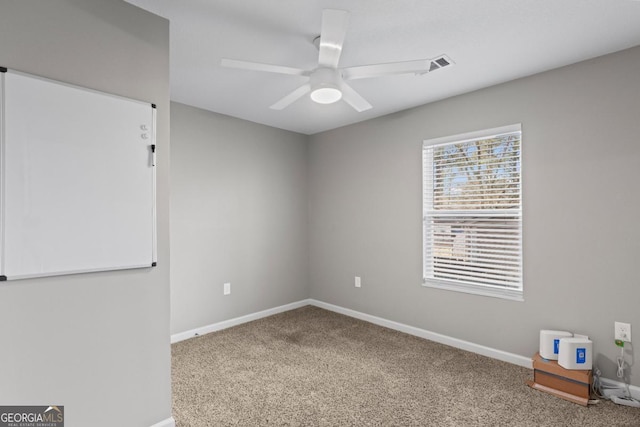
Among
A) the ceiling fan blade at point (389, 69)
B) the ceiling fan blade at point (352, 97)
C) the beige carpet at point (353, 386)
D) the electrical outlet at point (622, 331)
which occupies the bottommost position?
the beige carpet at point (353, 386)

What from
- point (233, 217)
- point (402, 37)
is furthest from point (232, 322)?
point (402, 37)

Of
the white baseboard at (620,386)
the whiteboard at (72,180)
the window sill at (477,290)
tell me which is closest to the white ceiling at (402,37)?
the whiteboard at (72,180)

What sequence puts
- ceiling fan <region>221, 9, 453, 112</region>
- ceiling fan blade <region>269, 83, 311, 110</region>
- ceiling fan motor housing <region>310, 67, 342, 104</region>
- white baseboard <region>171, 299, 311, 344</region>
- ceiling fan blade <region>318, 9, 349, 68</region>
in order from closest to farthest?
ceiling fan blade <region>318, 9, 349, 68</region> → ceiling fan <region>221, 9, 453, 112</region> → ceiling fan motor housing <region>310, 67, 342, 104</region> → ceiling fan blade <region>269, 83, 311, 110</region> → white baseboard <region>171, 299, 311, 344</region>

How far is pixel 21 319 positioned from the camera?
1.48 meters

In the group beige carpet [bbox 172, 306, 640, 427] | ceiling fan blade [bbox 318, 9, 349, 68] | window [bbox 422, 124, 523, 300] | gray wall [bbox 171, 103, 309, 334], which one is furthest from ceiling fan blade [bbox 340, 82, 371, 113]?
beige carpet [bbox 172, 306, 640, 427]

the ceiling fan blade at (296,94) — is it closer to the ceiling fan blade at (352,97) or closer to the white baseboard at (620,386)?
the ceiling fan blade at (352,97)

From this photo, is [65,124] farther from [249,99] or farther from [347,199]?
[347,199]

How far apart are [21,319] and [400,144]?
A: 3.29 metres

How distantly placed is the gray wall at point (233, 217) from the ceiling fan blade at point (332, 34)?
202cm

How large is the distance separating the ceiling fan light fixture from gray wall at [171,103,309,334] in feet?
6.07

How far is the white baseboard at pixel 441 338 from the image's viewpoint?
2803 millimetres

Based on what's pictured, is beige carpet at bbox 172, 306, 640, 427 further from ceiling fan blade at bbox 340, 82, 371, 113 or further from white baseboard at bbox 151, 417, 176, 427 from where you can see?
ceiling fan blade at bbox 340, 82, 371, 113

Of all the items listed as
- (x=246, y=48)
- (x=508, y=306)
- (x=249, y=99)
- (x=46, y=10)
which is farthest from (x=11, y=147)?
(x=508, y=306)

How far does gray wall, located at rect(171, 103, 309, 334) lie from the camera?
3.39m
